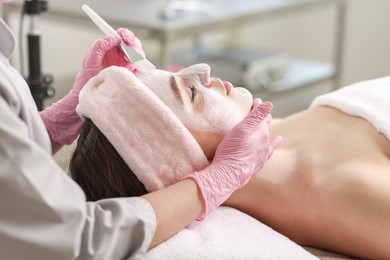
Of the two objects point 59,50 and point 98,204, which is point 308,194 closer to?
point 98,204

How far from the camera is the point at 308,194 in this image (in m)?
1.27

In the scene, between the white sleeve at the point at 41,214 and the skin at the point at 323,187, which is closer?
the white sleeve at the point at 41,214

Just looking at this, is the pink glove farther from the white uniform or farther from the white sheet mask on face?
the white uniform

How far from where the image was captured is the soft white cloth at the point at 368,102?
4.67 ft

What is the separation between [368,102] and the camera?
4.90ft

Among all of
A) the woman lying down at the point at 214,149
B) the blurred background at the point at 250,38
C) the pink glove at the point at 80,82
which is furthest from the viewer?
the blurred background at the point at 250,38

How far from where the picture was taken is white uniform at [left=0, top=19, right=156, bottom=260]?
0.89 metres

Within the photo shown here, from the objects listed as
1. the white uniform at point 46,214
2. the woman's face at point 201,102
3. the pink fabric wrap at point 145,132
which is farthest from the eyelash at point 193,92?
the white uniform at point 46,214

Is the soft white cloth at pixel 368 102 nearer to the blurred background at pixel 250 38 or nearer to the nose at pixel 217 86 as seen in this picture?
the nose at pixel 217 86

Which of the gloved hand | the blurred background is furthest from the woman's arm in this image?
the blurred background

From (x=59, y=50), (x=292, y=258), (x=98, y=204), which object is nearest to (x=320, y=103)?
(x=292, y=258)

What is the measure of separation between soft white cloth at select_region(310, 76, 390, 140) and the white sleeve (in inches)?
28.4

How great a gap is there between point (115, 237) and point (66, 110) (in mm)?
537

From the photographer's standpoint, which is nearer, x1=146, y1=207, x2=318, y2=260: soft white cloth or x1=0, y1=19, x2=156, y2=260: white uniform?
x1=0, y1=19, x2=156, y2=260: white uniform
